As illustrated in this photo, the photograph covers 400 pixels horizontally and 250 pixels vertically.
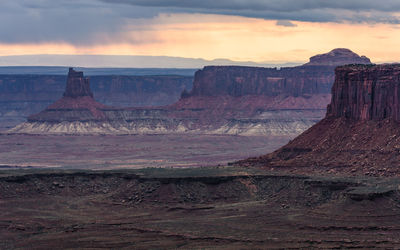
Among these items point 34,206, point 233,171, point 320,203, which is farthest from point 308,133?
point 34,206

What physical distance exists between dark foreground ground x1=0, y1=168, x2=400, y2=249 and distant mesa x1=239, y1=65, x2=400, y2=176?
6.54m

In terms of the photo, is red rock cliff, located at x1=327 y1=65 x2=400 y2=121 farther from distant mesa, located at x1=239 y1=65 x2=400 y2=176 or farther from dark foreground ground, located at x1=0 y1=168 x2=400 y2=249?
dark foreground ground, located at x1=0 y1=168 x2=400 y2=249

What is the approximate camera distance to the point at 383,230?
108375 millimetres

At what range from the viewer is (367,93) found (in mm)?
145875

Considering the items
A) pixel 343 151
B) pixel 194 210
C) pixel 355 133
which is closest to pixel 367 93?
pixel 355 133

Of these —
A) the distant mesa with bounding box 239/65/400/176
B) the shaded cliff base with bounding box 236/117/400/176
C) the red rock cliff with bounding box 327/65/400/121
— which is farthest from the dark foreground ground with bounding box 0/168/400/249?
the red rock cliff with bounding box 327/65/400/121

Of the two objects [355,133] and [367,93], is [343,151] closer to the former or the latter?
[355,133]

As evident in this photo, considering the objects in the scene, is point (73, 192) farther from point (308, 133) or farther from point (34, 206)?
point (308, 133)

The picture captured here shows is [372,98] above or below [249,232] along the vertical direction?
above

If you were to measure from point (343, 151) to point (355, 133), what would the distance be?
4301mm

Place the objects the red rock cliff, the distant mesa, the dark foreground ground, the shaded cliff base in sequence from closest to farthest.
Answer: the dark foreground ground < the shaded cliff base < the distant mesa < the red rock cliff

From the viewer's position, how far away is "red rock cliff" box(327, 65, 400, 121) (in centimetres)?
14325

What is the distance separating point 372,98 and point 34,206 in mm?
46180

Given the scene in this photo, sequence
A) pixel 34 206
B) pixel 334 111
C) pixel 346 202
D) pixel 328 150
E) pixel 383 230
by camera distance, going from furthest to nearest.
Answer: pixel 334 111
pixel 328 150
pixel 34 206
pixel 346 202
pixel 383 230
